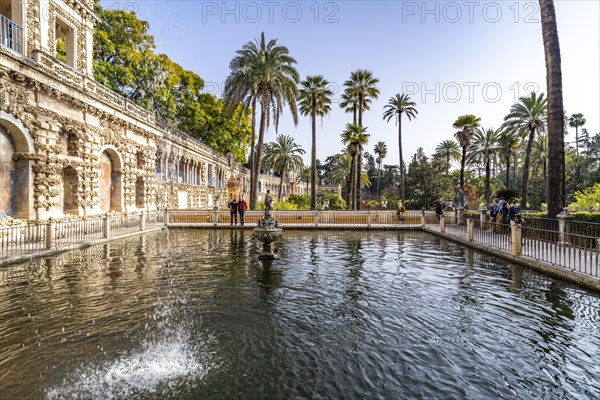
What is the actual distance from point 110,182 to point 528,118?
1764 inches

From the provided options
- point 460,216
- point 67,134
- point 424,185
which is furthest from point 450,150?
point 67,134

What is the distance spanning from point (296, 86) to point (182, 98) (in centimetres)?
1820

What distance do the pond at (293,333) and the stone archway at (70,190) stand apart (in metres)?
7.95

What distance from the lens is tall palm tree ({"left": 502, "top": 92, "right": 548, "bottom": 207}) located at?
38031 millimetres

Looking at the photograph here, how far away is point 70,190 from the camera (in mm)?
17172

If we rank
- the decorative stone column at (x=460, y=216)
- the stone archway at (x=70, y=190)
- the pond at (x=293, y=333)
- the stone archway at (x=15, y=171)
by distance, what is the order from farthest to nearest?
the decorative stone column at (x=460, y=216) < the stone archway at (x=70, y=190) < the stone archway at (x=15, y=171) < the pond at (x=293, y=333)

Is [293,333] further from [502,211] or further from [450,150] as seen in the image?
[450,150]

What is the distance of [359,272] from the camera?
31.9 feet

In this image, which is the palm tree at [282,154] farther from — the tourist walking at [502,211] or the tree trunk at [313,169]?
the tourist walking at [502,211]

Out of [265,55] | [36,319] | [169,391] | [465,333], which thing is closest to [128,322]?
[36,319]

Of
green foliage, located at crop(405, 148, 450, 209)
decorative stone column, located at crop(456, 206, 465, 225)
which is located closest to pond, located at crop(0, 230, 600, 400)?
decorative stone column, located at crop(456, 206, 465, 225)

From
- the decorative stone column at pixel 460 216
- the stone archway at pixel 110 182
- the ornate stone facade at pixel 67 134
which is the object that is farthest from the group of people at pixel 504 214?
the stone archway at pixel 110 182

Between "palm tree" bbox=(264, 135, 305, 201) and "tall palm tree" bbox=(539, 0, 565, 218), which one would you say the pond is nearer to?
"tall palm tree" bbox=(539, 0, 565, 218)

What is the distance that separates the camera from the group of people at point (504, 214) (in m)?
13.8
